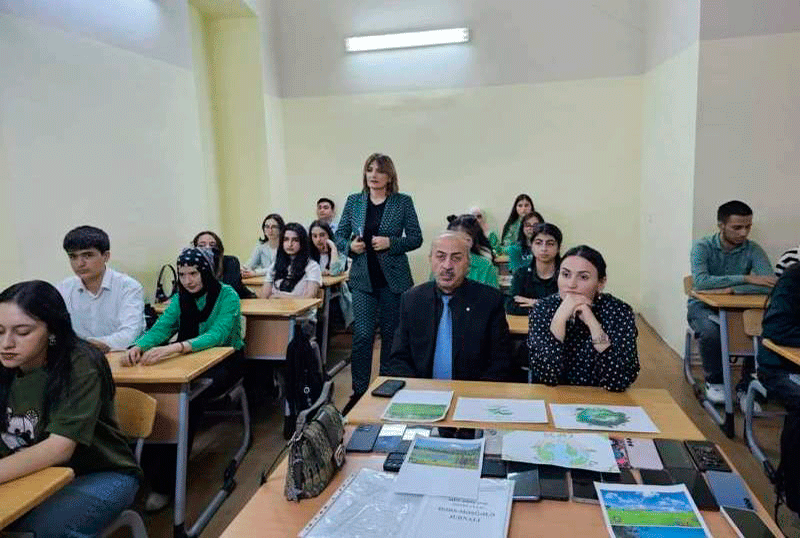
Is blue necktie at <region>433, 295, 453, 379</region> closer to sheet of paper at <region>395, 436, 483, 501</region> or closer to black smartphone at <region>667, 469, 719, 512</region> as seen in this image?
sheet of paper at <region>395, 436, 483, 501</region>

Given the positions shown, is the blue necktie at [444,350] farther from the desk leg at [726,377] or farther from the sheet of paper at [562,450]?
the desk leg at [726,377]

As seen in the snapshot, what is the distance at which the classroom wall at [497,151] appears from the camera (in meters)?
6.00

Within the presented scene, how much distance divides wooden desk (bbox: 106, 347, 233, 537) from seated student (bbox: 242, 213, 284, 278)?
279 cm

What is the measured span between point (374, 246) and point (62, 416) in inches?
74.0

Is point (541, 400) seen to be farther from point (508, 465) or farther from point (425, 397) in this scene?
point (508, 465)

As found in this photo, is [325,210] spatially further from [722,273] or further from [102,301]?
[722,273]

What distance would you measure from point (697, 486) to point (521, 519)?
1.37 feet

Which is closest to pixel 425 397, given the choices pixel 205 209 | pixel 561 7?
pixel 205 209

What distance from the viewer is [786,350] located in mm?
2318

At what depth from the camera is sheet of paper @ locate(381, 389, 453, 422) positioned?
1604 millimetres

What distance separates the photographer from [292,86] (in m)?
6.55

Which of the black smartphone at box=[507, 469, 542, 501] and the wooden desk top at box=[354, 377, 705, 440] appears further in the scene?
the wooden desk top at box=[354, 377, 705, 440]

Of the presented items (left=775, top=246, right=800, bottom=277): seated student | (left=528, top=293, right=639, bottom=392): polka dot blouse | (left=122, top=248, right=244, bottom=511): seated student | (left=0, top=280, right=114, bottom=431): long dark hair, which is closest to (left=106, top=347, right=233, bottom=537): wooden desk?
(left=122, top=248, right=244, bottom=511): seated student

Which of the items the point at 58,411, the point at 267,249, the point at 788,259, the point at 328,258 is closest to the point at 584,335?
the point at 58,411
